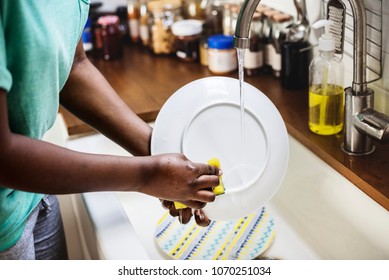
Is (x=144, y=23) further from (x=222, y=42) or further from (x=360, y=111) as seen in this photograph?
(x=360, y=111)

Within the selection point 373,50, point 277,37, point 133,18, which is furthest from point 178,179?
point 133,18

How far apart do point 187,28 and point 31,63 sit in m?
0.94

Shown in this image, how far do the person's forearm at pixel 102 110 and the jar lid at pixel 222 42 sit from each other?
0.53 meters

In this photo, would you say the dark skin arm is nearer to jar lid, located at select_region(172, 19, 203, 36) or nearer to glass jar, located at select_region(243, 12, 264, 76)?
glass jar, located at select_region(243, 12, 264, 76)

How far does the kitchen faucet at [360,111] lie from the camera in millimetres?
936

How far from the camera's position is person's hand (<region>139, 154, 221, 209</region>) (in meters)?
0.81

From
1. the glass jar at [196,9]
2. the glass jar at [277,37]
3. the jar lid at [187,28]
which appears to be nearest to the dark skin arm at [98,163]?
the glass jar at [277,37]

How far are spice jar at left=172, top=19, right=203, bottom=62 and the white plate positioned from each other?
0.66 m

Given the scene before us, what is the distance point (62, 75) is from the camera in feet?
2.79

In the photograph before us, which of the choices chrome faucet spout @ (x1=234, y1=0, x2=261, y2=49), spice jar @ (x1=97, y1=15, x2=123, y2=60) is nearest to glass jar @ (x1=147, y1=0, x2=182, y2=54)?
spice jar @ (x1=97, y1=15, x2=123, y2=60)

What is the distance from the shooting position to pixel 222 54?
1490 mm

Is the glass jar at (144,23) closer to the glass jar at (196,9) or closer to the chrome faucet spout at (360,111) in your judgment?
the glass jar at (196,9)

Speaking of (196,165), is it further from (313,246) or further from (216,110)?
(313,246)
